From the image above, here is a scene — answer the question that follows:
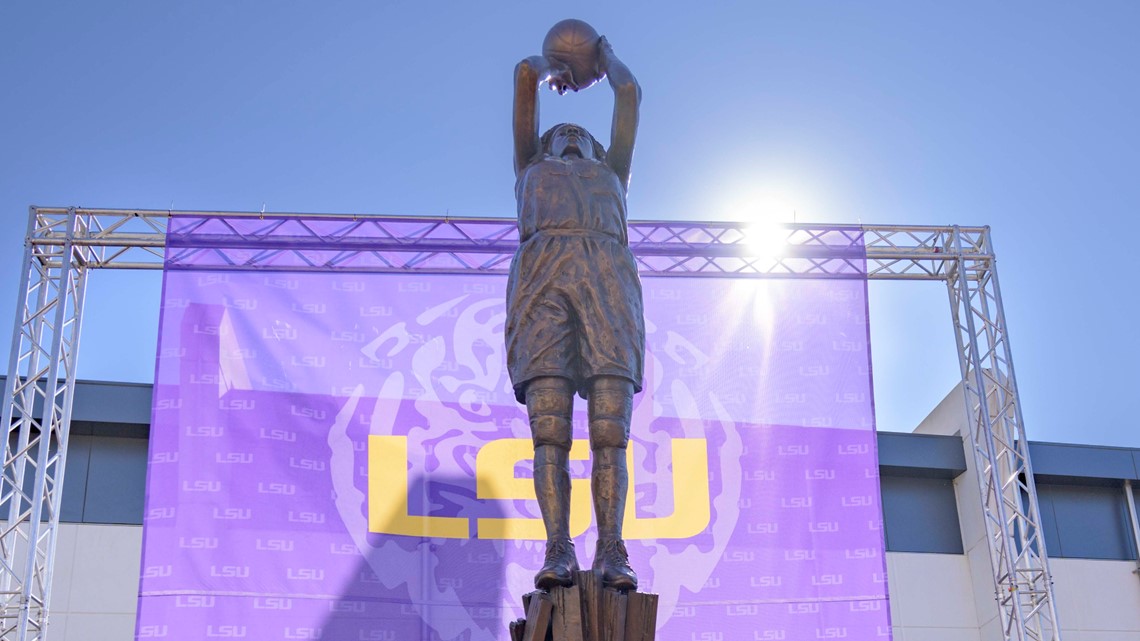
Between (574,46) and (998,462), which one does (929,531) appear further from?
(574,46)

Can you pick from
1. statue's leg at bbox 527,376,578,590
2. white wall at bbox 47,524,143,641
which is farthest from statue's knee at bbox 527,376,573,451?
white wall at bbox 47,524,143,641

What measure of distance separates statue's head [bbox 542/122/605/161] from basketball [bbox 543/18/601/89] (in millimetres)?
207

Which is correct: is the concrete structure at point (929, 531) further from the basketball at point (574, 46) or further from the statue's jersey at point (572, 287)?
the basketball at point (574, 46)

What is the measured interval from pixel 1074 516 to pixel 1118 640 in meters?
1.54

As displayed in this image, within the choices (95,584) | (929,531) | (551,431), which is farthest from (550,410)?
(929,531)

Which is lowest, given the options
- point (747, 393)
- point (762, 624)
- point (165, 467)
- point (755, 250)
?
point (762, 624)

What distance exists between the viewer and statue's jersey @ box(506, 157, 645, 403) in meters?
5.13

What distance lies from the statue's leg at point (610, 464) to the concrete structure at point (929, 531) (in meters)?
11.1

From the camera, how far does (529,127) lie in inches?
219

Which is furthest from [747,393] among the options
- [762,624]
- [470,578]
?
[470,578]

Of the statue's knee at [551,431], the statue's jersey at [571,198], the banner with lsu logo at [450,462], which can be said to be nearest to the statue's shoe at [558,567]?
the statue's knee at [551,431]

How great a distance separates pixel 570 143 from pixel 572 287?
716 millimetres

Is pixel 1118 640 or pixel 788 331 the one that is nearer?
pixel 788 331

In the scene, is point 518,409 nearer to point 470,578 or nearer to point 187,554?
point 470,578
